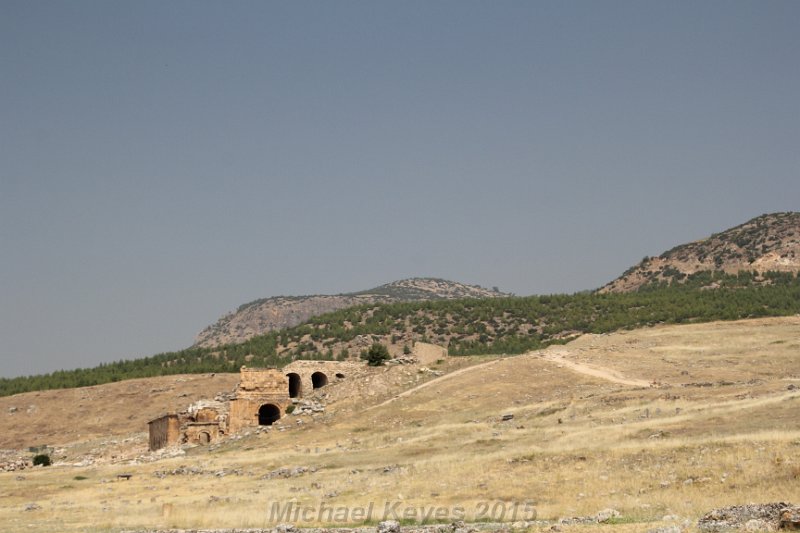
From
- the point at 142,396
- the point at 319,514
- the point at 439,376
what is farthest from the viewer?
the point at 142,396

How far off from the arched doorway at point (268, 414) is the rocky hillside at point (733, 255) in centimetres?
6817

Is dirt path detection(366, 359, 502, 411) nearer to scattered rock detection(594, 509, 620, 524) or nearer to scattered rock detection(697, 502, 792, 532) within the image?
scattered rock detection(594, 509, 620, 524)

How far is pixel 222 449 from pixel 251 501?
17427 mm

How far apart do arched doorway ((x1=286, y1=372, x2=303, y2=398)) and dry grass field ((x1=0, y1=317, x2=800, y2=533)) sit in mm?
5772

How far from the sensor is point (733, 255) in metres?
110

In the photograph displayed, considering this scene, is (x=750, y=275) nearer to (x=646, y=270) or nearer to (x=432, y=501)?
(x=646, y=270)

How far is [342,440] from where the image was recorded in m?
39.6

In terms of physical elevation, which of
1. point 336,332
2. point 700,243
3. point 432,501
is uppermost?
point 700,243

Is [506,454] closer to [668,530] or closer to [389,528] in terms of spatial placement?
[389,528]

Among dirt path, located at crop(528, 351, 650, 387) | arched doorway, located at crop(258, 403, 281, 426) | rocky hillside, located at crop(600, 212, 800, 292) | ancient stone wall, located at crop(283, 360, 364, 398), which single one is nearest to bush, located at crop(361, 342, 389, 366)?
ancient stone wall, located at crop(283, 360, 364, 398)

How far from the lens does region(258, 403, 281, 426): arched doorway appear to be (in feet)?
169

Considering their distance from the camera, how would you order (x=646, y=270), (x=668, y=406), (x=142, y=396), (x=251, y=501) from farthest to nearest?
1. (x=646, y=270)
2. (x=142, y=396)
3. (x=668, y=406)
4. (x=251, y=501)

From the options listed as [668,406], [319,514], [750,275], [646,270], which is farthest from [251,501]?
[646,270]

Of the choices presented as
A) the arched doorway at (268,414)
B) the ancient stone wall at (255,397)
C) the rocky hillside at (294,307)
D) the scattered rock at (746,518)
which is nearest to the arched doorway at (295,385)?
the arched doorway at (268,414)
